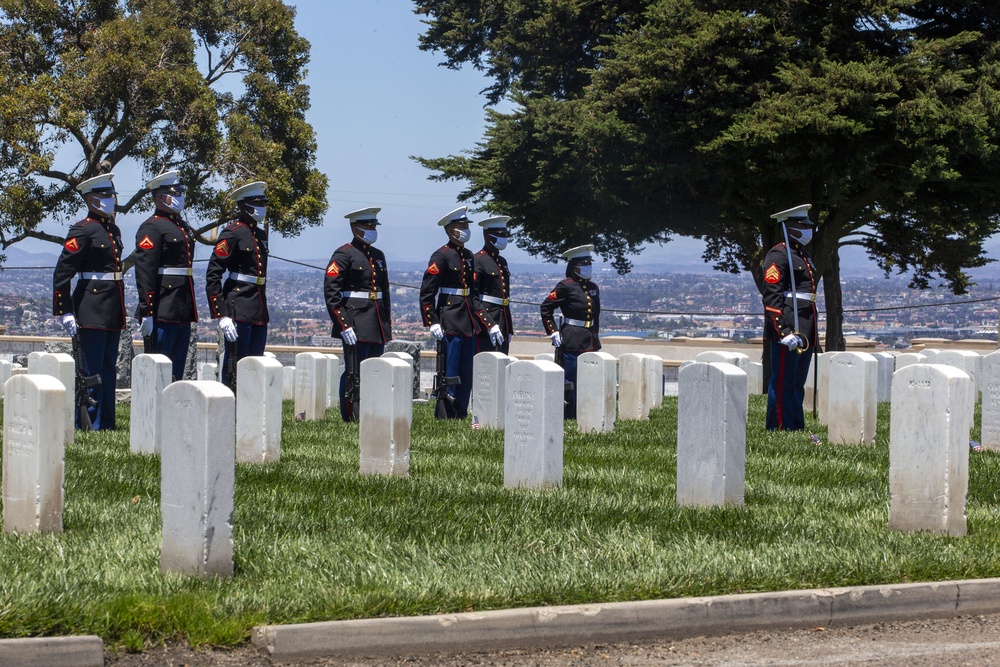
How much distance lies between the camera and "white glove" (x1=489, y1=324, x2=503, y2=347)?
1452cm

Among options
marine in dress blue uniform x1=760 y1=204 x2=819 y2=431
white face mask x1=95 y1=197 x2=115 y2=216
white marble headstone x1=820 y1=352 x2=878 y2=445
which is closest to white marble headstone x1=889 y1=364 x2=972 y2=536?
white marble headstone x1=820 y1=352 x2=878 y2=445

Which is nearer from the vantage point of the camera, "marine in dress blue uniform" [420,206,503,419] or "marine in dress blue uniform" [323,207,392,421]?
"marine in dress blue uniform" [323,207,392,421]

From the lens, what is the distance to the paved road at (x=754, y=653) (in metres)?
5.24

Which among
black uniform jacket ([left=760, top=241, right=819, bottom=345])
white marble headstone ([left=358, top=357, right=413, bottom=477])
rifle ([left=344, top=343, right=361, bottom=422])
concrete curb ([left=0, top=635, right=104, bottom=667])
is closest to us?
concrete curb ([left=0, top=635, right=104, bottom=667])

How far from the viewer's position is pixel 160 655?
5.21 meters

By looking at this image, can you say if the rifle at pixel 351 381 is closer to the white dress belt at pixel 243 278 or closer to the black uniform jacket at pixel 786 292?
the white dress belt at pixel 243 278

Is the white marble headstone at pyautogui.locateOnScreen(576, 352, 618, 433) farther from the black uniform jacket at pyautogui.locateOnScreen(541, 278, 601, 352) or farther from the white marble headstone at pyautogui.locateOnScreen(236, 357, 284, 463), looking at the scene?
the white marble headstone at pyautogui.locateOnScreen(236, 357, 284, 463)

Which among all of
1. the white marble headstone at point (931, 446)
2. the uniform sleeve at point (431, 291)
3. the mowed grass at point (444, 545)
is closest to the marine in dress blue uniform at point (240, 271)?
the uniform sleeve at point (431, 291)

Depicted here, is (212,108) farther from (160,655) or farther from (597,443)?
(160,655)

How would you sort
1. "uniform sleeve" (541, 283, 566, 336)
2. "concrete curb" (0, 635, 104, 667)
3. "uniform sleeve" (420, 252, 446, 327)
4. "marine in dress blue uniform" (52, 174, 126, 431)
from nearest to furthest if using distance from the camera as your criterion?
"concrete curb" (0, 635, 104, 667) → "marine in dress blue uniform" (52, 174, 126, 431) → "uniform sleeve" (420, 252, 446, 327) → "uniform sleeve" (541, 283, 566, 336)

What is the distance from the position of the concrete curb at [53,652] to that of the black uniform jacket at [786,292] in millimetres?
8858

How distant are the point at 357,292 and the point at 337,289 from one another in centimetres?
22

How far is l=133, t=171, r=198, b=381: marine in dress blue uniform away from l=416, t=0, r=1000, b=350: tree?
39.9ft

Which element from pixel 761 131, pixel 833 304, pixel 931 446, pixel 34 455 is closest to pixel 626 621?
pixel 931 446
